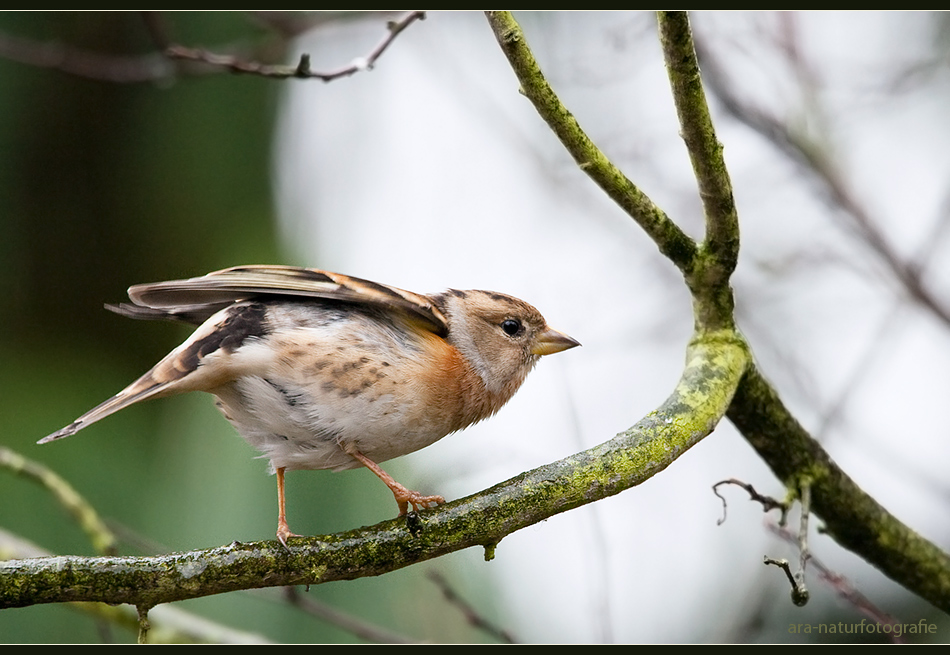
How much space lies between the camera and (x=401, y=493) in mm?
3293

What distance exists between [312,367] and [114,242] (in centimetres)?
396

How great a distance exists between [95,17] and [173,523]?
3.79 metres

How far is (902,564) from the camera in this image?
3.77 meters

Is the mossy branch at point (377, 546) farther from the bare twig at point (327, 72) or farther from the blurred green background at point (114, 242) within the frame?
the blurred green background at point (114, 242)

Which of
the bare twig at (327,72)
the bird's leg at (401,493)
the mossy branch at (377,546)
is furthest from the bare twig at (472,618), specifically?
the bare twig at (327,72)

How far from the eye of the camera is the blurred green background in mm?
4848

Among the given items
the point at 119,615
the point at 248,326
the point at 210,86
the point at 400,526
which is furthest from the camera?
the point at 210,86

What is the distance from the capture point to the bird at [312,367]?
3.24 meters

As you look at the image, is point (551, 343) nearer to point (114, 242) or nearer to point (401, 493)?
point (401, 493)

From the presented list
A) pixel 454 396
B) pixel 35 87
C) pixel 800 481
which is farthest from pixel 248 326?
pixel 35 87

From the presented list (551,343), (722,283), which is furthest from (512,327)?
(722,283)

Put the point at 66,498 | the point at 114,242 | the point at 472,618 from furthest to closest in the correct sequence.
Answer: the point at 114,242
the point at 66,498
the point at 472,618

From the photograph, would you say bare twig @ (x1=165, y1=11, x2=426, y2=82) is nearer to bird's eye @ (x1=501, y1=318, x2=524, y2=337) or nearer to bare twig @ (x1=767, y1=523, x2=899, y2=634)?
bird's eye @ (x1=501, y1=318, x2=524, y2=337)
